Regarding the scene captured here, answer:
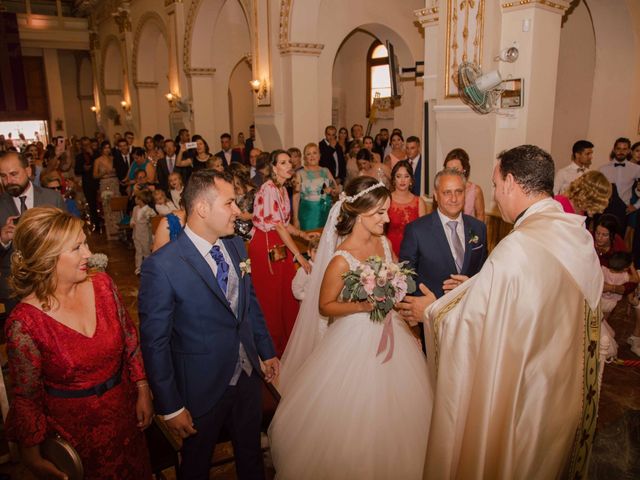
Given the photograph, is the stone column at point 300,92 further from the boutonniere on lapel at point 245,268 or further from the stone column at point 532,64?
the boutonniere on lapel at point 245,268

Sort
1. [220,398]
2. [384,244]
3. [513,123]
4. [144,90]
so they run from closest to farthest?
[220,398] < [384,244] < [513,123] < [144,90]

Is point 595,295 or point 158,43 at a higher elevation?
point 158,43

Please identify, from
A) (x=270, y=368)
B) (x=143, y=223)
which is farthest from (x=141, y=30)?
(x=270, y=368)

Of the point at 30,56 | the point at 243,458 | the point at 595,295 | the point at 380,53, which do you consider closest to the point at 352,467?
the point at 243,458

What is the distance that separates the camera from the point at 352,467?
2.42m

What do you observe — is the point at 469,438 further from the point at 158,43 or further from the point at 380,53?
the point at 158,43

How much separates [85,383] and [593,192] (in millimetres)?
4016

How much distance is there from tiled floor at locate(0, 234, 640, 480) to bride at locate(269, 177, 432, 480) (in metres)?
0.78

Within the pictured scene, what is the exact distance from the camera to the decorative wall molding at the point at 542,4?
4.79m

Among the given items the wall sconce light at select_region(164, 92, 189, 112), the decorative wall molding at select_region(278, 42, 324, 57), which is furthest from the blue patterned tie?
the wall sconce light at select_region(164, 92, 189, 112)

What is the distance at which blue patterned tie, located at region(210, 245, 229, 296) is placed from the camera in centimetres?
231

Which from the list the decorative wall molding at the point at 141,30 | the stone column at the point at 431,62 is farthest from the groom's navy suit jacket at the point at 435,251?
the decorative wall molding at the point at 141,30

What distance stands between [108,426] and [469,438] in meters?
1.49

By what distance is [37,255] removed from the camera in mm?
1854
